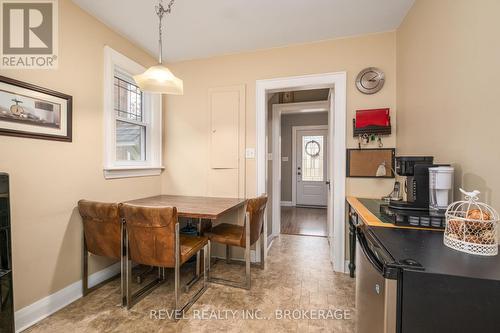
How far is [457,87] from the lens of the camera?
4.52 feet

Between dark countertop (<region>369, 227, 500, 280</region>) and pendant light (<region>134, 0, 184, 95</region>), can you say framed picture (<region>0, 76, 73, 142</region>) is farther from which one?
dark countertop (<region>369, 227, 500, 280</region>)

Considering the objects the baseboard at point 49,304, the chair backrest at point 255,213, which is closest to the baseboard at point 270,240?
the chair backrest at point 255,213

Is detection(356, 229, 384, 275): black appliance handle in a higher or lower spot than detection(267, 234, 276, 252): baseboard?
higher

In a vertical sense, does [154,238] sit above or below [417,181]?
below

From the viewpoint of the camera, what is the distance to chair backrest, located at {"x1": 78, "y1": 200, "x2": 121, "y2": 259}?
191 centimetres

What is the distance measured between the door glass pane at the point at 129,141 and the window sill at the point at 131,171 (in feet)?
0.58

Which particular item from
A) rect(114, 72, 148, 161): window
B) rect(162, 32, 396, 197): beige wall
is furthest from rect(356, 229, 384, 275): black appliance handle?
rect(114, 72, 148, 161): window

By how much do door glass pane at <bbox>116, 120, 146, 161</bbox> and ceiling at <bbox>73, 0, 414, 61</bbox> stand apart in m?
1.00

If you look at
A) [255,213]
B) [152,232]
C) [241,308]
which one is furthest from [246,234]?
[152,232]

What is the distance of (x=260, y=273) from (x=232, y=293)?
49 centimetres

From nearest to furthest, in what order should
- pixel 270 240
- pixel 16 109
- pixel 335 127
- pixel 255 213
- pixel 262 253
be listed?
pixel 16 109 → pixel 255 213 → pixel 335 127 → pixel 262 253 → pixel 270 240

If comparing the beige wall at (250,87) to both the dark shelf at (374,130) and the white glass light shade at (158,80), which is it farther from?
the white glass light shade at (158,80)

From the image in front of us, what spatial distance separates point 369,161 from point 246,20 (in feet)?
6.36

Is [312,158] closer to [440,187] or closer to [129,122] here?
[129,122]
